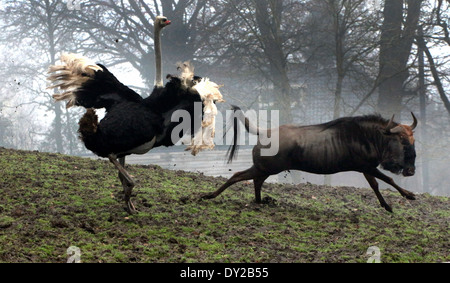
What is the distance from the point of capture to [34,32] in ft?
68.0

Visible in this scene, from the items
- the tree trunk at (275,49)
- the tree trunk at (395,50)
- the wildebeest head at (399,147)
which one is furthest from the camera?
the tree trunk at (395,50)

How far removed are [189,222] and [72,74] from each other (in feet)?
8.38

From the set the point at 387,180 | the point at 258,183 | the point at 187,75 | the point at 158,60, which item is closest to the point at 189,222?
the point at 258,183

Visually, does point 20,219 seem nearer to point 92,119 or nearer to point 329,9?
point 92,119

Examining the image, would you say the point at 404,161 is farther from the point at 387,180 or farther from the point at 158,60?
the point at 158,60

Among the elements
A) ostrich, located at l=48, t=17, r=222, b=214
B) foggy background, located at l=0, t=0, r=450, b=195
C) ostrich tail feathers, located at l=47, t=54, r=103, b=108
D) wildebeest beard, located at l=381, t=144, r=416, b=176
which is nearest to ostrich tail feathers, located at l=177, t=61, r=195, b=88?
ostrich, located at l=48, t=17, r=222, b=214

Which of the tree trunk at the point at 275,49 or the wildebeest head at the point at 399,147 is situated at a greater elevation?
the tree trunk at the point at 275,49

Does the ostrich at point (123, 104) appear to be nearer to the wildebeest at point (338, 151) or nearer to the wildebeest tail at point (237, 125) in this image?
the wildebeest tail at point (237, 125)

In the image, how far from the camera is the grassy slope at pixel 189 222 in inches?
221

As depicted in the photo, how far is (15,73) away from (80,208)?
15675mm

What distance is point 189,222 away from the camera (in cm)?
687

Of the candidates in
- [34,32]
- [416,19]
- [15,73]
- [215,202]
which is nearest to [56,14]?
[34,32]

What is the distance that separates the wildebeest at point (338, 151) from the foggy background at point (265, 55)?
7523 mm

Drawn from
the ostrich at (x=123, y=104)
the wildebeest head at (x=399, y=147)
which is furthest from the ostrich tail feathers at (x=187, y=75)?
the wildebeest head at (x=399, y=147)
